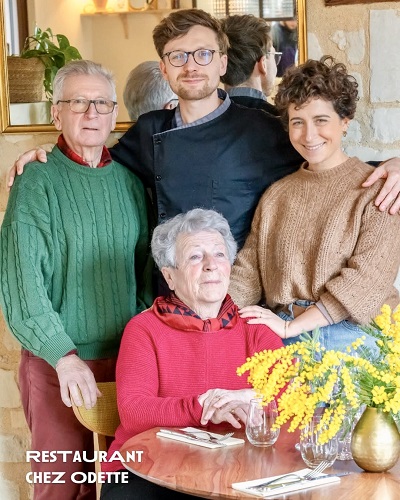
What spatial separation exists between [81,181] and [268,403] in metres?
1.20

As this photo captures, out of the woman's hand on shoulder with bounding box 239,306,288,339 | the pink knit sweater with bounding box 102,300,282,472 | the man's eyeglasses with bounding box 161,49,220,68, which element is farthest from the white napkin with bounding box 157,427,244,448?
the man's eyeglasses with bounding box 161,49,220,68

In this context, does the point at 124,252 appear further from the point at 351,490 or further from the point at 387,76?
the point at 351,490

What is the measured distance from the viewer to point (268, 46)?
2986 mm

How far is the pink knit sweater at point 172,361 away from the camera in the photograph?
2.28 metres

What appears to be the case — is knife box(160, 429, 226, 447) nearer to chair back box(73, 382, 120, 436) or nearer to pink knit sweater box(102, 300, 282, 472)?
pink knit sweater box(102, 300, 282, 472)

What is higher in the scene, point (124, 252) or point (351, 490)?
point (124, 252)

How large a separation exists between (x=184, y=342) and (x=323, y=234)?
54 centimetres

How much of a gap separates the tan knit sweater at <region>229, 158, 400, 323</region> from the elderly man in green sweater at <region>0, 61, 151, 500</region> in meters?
0.40

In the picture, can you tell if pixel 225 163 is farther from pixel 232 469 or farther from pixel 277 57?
pixel 232 469

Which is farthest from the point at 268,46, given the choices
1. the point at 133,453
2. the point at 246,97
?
the point at 133,453

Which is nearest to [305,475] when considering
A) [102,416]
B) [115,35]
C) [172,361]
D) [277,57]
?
[172,361]

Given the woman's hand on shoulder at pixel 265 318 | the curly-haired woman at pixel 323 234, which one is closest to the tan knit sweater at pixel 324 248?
the curly-haired woman at pixel 323 234

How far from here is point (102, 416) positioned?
8.31ft

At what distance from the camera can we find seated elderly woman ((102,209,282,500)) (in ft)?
7.24
